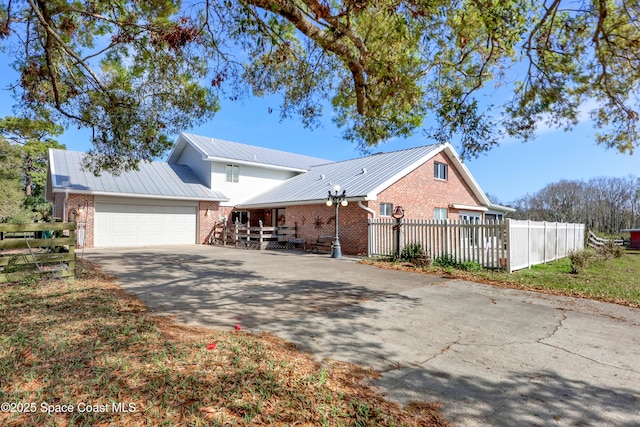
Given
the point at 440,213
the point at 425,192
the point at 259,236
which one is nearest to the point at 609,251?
the point at 440,213

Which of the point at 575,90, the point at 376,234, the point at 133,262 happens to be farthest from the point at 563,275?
the point at 133,262

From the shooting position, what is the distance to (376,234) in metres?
14.5

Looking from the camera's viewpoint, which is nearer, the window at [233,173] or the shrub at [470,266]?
the shrub at [470,266]

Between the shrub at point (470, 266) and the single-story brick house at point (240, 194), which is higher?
the single-story brick house at point (240, 194)

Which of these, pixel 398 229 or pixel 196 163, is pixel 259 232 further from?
pixel 398 229

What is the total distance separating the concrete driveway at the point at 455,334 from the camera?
2986mm

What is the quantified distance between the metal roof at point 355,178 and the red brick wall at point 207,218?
1.76m

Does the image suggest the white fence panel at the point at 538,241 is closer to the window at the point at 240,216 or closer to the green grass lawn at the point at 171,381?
the green grass lawn at the point at 171,381

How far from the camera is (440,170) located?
20234 millimetres

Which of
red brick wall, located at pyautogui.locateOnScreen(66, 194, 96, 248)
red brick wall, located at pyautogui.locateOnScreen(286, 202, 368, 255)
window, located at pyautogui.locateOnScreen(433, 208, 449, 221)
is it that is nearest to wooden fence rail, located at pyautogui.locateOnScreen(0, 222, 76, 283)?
red brick wall, located at pyautogui.locateOnScreen(286, 202, 368, 255)

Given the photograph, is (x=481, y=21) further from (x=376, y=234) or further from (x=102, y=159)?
(x=102, y=159)

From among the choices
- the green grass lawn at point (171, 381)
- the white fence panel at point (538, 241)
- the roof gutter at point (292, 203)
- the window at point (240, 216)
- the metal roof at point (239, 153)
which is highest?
the metal roof at point (239, 153)

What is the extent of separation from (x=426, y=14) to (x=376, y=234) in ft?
31.2

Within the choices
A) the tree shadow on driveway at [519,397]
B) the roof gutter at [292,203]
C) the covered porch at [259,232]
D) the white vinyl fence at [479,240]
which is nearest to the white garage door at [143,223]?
the covered porch at [259,232]
